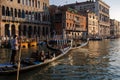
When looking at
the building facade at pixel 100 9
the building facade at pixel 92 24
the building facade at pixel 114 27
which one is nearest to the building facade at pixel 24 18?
the building facade at pixel 92 24

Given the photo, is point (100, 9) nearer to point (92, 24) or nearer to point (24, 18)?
point (92, 24)

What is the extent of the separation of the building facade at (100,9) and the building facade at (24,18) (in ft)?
85.6

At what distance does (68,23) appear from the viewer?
48656mm

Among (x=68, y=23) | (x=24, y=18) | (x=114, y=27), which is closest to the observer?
(x=24, y=18)

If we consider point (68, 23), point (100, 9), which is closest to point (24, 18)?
point (68, 23)

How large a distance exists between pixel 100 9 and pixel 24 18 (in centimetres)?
4016

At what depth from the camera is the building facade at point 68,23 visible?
153 ft

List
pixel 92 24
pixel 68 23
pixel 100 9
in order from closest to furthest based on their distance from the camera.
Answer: pixel 68 23, pixel 92 24, pixel 100 9

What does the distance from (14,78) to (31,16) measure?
29.6m

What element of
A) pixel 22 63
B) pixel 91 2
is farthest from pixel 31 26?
pixel 91 2

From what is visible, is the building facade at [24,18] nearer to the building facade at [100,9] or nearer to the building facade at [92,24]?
the building facade at [92,24]

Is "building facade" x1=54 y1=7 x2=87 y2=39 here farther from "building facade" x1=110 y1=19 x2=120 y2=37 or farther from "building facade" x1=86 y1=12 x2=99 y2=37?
"building facade" x1=110 y1=19 x2=120 y2=37

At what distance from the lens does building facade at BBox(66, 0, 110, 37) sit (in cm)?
6956

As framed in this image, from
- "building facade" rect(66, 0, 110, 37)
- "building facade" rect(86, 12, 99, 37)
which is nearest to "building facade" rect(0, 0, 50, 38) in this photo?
"building facade" rect(86, 12, 99, 37)
